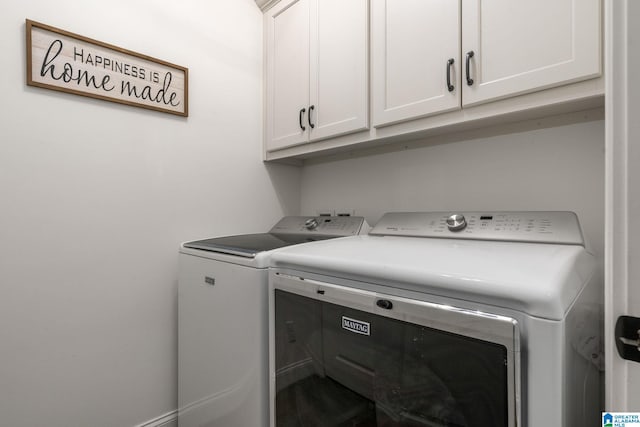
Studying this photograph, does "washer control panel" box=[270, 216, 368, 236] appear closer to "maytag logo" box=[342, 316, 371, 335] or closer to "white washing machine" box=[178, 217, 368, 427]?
"white washing machine" box=[178, 217, 368, 427]

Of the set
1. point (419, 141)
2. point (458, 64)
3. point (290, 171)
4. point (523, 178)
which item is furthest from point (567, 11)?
point (290, 171)

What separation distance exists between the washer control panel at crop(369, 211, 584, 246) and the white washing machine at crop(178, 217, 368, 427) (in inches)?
8.5

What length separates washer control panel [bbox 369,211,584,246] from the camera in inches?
37.1

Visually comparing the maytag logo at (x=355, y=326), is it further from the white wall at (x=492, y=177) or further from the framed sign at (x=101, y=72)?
the framed sign at (x=101, y=72)

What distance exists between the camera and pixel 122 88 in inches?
52.0

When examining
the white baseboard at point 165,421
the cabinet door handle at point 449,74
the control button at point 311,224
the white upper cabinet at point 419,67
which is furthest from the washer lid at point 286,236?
the white baseboard at point 165,421

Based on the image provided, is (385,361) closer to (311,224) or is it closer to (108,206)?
(311,224)

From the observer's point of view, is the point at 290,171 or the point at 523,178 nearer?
the point at 523,178

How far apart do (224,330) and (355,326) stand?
600 mm

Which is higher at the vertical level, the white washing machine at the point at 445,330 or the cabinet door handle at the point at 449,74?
the cabinet door handle at the point at 449,74

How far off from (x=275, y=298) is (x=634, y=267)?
0.85 metres

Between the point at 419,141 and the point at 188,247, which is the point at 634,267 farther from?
the point at 188,247

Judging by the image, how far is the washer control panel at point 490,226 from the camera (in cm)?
94

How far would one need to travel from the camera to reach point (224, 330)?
3.76ft
